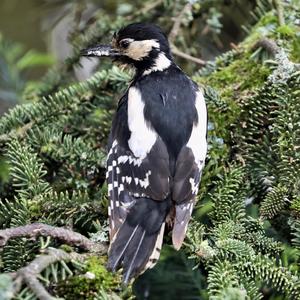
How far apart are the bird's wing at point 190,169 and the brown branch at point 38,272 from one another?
0.51 m

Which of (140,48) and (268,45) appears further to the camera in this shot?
(140,48)

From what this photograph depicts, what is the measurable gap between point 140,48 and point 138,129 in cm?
55

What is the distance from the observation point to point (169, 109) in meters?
2.84

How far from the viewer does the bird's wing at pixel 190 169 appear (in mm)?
2500

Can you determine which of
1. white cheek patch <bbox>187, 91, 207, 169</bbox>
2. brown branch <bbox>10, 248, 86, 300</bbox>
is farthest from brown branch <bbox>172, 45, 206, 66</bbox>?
brown branch <bbox>10, 248, 86, 300</bbox>

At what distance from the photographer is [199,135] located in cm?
276

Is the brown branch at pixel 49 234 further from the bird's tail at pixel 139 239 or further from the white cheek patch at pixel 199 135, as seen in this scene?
the white cheek patch at pixel 199 135

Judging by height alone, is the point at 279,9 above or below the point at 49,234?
above

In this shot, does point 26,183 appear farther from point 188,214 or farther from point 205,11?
point 205,11

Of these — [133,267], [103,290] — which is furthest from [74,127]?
[103,290]

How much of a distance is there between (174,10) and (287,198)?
1.52m

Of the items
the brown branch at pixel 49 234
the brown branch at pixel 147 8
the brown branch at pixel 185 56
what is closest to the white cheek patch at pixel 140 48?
the brown branch at pixel 185 56

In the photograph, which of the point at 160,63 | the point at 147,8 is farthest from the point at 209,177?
the point at 147,8

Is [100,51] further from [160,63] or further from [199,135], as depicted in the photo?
[199,135]
